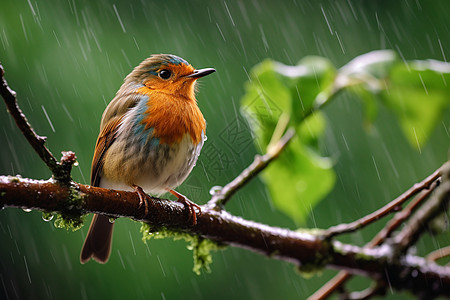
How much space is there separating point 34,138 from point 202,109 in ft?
11.0

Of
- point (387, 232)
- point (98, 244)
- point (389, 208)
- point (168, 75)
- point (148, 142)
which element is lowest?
point (387, 232)

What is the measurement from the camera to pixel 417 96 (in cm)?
236

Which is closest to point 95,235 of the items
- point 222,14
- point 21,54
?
point 21,54

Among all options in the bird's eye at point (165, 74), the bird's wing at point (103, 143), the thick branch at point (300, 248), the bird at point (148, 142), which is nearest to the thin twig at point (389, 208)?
the thick branch at point (300, 248)

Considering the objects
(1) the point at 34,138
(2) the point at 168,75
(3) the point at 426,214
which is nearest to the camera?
(1) the point at 34,138

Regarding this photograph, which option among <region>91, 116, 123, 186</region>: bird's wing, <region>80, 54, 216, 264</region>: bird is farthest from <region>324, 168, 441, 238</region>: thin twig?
<region>91, 116, 123, 186</region>: bird's wing

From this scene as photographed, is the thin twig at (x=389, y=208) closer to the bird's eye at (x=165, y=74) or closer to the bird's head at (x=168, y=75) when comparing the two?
the bird's head at (x=168, y=75)

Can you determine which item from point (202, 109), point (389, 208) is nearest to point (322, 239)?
point (389, 208)

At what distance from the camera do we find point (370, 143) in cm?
549

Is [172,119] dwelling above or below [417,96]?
above

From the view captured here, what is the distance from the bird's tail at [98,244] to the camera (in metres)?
2.83

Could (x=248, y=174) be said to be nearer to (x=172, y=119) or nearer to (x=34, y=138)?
(x=172, y=119)

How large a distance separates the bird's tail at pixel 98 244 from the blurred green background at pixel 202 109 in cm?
146

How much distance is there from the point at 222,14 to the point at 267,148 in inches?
151
